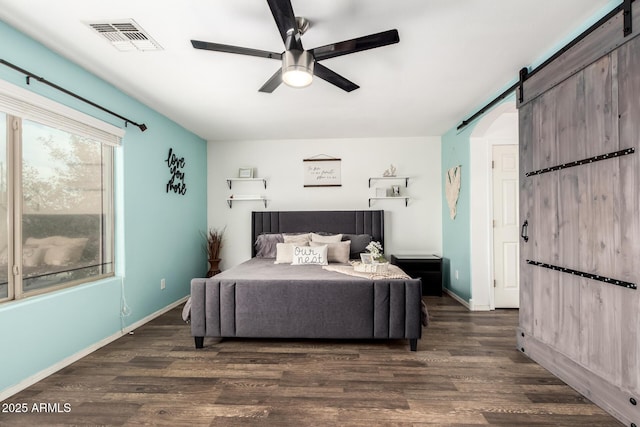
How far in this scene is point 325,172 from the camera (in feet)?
16.6

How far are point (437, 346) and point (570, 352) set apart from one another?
0.97 metres

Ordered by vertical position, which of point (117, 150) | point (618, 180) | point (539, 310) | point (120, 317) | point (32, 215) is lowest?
point (120, 317)

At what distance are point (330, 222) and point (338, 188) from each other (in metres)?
0.60

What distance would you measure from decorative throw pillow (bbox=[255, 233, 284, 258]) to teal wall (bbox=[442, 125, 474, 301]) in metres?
2.47

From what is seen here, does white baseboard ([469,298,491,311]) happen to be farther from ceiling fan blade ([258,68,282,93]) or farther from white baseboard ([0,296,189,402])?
white baseboard ([0,296,189,402])

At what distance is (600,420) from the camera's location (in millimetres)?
1805

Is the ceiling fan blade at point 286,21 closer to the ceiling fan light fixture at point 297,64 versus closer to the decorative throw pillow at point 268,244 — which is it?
the ceiling fan light fixture at point 297,64

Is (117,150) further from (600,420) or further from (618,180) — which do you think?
(600,420)

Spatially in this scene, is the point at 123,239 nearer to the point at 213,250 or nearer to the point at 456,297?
the point at 213,250

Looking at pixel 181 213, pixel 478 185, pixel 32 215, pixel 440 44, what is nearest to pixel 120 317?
pixel 32 215

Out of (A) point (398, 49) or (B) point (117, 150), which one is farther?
(B) point (117, 150)

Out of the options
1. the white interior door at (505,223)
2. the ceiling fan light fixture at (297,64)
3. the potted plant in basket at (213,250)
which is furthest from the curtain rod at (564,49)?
the potted plant in basket at (213,250)

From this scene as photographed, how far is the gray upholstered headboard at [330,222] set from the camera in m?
4.83

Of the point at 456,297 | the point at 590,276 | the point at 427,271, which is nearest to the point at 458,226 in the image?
the point at 427,271
